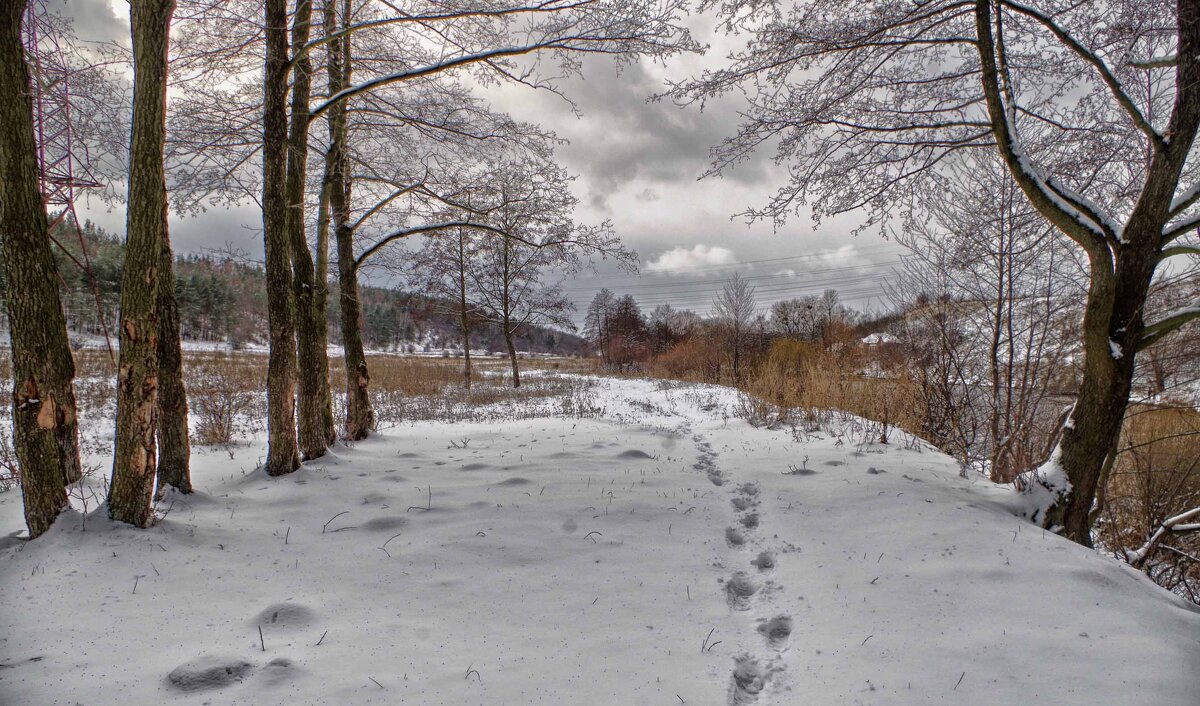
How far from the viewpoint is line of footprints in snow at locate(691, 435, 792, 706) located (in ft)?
7.22

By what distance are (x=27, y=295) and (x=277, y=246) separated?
1.96 meters

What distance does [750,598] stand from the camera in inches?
117

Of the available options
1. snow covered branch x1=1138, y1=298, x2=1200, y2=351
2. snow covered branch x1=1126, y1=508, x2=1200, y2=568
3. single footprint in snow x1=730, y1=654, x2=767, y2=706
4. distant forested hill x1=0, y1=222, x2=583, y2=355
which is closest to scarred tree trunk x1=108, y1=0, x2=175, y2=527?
distant forested hill x1=0, y1=222, x2=583, y2=355

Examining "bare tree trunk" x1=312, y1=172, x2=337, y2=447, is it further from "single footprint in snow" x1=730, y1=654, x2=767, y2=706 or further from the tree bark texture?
the tree bark texture

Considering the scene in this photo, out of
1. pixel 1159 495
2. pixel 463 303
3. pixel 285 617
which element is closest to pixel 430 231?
pixel 285 617

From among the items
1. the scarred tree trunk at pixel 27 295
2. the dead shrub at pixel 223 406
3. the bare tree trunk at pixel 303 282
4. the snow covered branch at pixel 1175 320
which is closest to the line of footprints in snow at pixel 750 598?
the snow covered branch at pixel 1175 320

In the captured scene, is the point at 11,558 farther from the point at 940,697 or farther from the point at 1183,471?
the point at 1183,471

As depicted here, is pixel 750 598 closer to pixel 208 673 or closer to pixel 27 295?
pixel 208 673

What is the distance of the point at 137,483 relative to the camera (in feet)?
10.3

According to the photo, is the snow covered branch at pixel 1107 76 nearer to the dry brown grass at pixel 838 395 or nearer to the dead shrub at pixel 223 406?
the dry brown grass at pixel 838 395

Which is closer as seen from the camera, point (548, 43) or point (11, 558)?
point (11, 558)

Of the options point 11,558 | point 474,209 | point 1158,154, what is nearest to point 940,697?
point 1158,154

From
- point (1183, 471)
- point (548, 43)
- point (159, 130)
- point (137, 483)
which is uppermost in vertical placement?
point (548, 43)

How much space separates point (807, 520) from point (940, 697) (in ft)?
6.91
